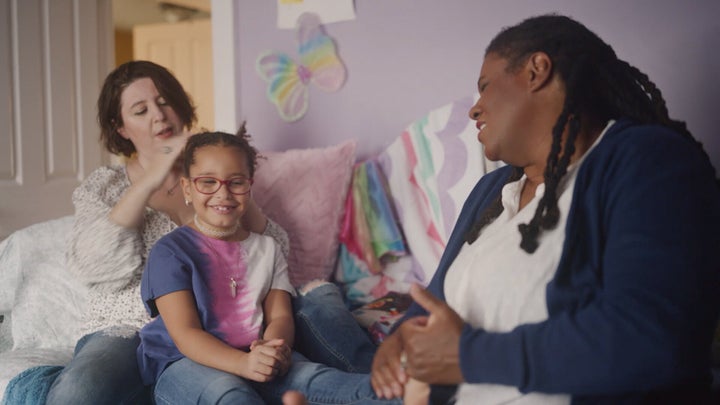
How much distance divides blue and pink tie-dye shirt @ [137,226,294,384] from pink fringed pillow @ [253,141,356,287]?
1.31 ft

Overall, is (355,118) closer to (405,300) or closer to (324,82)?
(324,82)

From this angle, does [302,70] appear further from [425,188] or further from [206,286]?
[206,286]

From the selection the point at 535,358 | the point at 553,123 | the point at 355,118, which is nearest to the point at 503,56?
the point at 553,123

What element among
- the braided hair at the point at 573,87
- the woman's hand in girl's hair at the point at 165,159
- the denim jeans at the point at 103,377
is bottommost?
the denim jeans at the point at 103,377

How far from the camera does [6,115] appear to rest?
109 inches

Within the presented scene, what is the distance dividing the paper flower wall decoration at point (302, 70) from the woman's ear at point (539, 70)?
1386 millimetres

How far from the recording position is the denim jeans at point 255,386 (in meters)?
1.27

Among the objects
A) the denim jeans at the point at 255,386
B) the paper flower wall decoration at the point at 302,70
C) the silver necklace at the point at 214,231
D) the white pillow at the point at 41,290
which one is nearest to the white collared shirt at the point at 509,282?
the denim jeans at the point at 255,386

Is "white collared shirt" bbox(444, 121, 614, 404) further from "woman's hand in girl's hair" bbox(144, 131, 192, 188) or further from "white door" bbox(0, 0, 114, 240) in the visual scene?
"white door" bbox(0, 0, 114, 240)

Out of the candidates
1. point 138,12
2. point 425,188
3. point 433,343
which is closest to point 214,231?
point 425,188

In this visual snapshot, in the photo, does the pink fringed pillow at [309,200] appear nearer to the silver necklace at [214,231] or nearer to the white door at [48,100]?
the silver necklace at [214,231]

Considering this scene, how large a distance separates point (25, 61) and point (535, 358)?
107 inches

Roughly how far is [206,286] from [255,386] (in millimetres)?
255

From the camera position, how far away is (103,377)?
145cm
